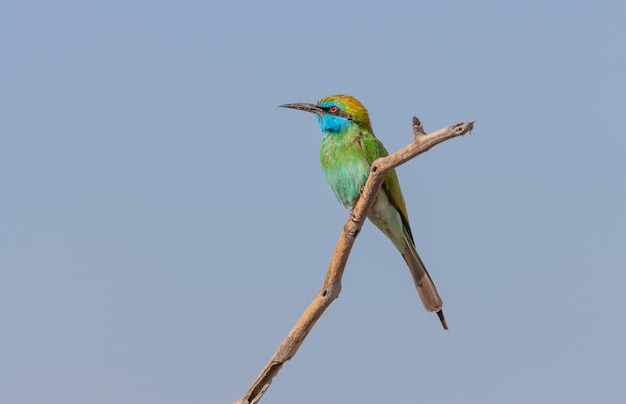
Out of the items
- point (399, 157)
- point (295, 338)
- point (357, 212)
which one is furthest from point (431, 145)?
point (295, 338)

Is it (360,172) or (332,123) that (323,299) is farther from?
(332,123)

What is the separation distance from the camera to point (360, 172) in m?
4.66

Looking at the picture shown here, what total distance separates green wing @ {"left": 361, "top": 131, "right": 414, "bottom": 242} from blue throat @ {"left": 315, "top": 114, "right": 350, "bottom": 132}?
0.39ft

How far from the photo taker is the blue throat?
484 centimetres

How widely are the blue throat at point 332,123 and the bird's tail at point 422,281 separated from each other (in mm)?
709

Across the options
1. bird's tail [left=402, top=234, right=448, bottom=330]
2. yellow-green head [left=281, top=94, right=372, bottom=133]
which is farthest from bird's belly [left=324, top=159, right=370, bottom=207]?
bird's tail [left=402, top=234, right=448, bottom=330]

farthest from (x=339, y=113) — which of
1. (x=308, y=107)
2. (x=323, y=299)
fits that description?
(x=323, y=299)

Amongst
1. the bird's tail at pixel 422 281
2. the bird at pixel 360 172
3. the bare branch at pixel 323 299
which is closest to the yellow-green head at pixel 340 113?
the bird at pixel 360 172

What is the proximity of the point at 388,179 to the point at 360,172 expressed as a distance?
156 mm

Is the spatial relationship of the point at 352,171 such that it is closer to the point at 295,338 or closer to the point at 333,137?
the point at 333,137

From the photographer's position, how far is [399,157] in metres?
3.51

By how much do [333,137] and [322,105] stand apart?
0.68 ft

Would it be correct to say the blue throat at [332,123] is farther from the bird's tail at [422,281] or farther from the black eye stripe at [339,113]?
the bird's tail at [422,281]

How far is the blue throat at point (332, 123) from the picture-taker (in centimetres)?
484
